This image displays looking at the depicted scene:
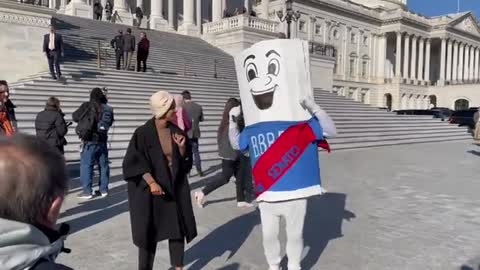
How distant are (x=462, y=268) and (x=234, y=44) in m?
24.2

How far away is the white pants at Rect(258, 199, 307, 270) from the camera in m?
3.88

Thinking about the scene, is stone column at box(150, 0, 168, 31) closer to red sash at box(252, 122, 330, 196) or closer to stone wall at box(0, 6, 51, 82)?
stone wall at box(0, 6, 51, 82)

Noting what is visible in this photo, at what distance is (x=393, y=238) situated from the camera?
232 inches

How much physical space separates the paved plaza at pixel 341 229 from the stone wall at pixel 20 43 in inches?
352

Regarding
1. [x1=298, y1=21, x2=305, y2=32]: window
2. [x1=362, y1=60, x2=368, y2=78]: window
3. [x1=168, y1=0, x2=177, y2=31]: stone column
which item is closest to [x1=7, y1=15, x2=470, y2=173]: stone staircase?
[x1=168, y1=0, x2=177, y2=31]: stone column

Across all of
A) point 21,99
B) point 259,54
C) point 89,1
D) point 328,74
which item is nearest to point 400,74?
point 328,74

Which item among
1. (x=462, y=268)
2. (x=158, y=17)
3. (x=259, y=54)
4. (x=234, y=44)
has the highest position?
(x=158, y=17)

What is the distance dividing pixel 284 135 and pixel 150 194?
1.19 metres

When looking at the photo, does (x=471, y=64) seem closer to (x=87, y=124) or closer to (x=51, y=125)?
(x=87, y=124)

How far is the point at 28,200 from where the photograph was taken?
127 cm

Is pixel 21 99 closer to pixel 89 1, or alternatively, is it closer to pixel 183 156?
pixel 183 156

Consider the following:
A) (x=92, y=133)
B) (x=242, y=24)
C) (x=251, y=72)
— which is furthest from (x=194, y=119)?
(x=242, y=24)

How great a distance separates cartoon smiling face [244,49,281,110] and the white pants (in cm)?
83

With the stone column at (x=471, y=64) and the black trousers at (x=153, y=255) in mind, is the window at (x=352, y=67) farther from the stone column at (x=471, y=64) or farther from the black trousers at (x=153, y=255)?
the black trousers at (x=153, y=255)
